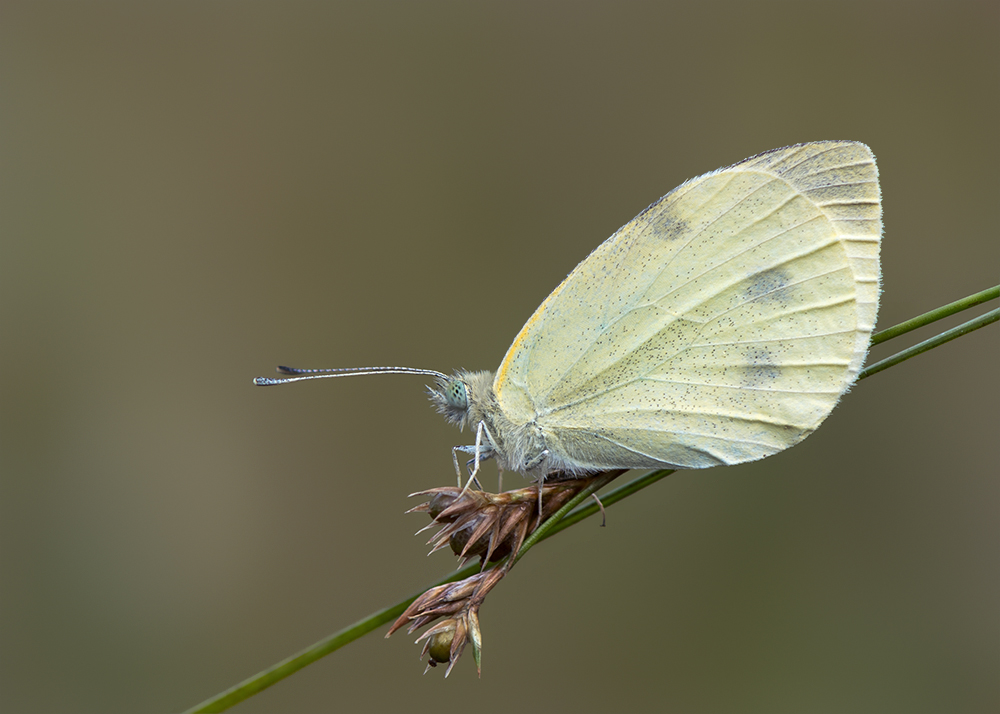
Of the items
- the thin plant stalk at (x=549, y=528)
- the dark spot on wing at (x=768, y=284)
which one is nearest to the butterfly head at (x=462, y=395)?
the thin plant stalk at (x=549, y=528)

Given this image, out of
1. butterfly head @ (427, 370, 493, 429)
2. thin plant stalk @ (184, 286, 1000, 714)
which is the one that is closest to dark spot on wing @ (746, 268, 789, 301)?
thin plant stalk @ (184, 286, 1000, 714)

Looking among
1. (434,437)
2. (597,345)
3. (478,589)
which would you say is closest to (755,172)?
(597,345)

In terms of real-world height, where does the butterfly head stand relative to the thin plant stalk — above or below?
above

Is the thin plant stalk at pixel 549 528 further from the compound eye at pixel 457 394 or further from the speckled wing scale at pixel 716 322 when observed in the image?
the compound eye at pixel 457 394

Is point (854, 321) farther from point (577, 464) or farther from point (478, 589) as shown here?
point (478, 589)

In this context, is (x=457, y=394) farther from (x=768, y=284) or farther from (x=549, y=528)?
(x=768, y=284)

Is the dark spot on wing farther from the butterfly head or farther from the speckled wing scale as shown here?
the butterfly head
